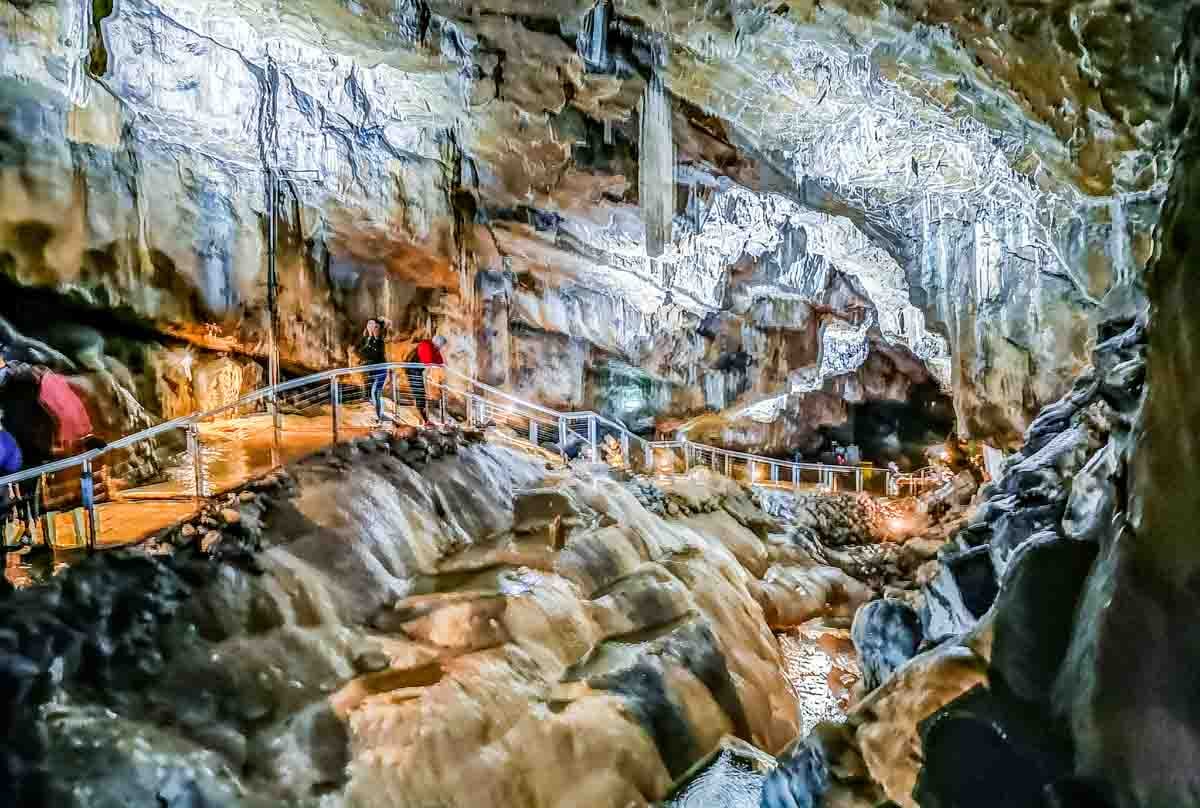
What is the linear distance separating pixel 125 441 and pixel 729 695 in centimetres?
612

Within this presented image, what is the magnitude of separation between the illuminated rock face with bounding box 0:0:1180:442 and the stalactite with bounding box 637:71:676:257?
5 cm

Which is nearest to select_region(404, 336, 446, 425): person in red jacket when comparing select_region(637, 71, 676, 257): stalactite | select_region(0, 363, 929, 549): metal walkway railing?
select_region(0, 363, 929, 549): metal walkway railing

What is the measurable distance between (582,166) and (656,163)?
276cm

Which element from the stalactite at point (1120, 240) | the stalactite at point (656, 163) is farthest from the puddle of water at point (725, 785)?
the stalactite at point (656, 163)

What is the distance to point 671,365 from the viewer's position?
20547 millimetres

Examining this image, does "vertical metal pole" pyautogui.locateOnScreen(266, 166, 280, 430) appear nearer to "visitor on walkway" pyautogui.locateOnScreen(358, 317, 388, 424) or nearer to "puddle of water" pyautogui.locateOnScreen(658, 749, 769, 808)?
"visitor on walkway" pyautogui.locateOnScreen(358, 317, 388, 424)

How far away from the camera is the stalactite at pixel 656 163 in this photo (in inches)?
393

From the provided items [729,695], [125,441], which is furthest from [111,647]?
[729,695]

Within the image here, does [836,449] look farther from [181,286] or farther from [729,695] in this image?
[181,286]

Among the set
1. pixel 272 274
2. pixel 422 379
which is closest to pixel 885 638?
pixel 422 379

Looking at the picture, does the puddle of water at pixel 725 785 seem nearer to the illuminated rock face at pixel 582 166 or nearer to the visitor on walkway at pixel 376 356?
the visitor on walkway at pixel 376 356

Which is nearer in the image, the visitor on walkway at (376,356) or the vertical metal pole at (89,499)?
the vertical metal pole at (89,499)

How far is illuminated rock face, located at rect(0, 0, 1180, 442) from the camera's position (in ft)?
23.5

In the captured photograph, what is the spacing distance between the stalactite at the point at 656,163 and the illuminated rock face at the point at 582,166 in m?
0.05
